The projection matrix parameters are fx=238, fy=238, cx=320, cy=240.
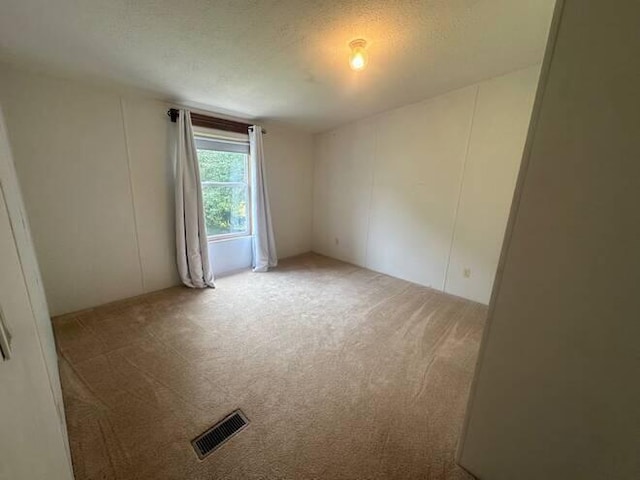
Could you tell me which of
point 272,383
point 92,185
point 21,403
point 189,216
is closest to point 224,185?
point 189,216

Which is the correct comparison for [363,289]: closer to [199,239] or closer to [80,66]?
[199,239]

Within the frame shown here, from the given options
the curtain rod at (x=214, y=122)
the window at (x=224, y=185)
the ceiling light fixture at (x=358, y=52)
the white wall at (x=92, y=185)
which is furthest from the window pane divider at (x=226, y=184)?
the ceiling light fixture at (x=358, y=52)

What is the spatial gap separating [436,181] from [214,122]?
2867mm

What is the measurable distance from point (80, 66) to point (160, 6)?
3.76 ft

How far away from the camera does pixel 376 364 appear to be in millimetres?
1811

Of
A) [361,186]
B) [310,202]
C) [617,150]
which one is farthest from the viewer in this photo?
[310,202]

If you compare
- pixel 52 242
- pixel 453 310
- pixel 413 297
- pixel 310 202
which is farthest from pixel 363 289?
pixel 52 242

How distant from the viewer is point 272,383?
1.62 metres

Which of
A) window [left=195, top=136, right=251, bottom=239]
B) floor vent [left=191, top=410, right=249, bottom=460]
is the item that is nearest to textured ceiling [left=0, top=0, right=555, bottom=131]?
window [left=195, top=136, right=251, bottom=239]

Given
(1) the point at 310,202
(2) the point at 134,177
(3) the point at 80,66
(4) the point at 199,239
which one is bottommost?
(4) the point at 199,239

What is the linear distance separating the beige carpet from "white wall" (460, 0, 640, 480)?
0.59 metres

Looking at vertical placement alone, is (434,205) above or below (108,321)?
above

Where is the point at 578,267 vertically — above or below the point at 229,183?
below

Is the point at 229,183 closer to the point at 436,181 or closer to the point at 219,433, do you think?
the point at 436,181
